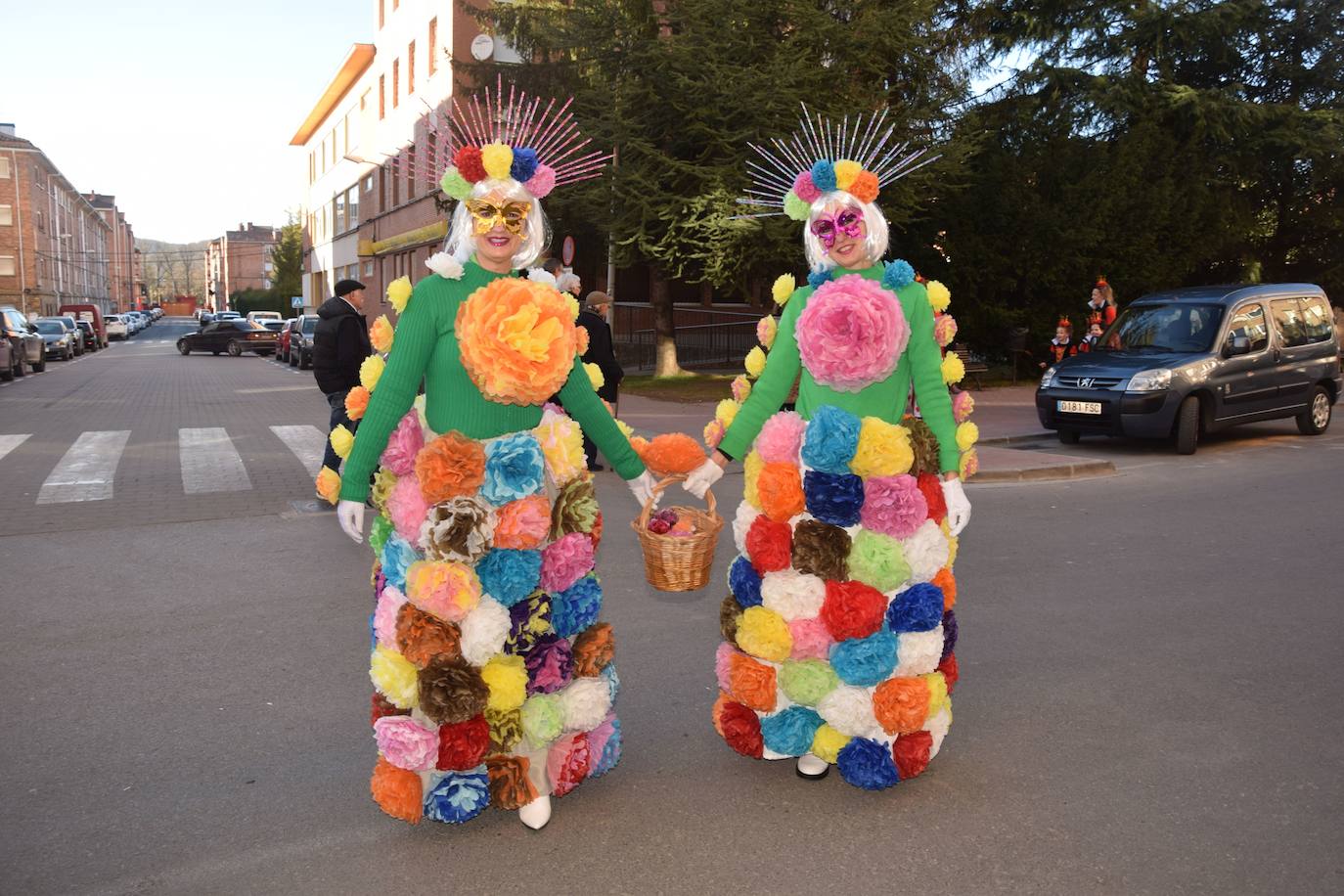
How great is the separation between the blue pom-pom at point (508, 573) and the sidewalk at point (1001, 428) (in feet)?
26.3

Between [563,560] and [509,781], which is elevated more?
[563,560]

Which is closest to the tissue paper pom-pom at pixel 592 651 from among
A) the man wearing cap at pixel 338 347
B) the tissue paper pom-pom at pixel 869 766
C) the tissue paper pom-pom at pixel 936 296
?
the tissue paper pom-pom at pixel 869 766

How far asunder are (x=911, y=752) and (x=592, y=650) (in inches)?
44.5

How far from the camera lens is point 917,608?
365cm

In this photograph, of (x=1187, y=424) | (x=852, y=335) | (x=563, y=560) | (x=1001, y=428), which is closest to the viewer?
(x=563, y=560)

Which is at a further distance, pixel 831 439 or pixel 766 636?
pixel 766 636

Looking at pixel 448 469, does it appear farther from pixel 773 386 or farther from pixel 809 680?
pixel 809 680

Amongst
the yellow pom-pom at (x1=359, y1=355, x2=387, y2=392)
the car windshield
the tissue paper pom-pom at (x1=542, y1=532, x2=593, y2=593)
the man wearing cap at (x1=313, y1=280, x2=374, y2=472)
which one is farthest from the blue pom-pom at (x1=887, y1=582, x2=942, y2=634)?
the car windshield

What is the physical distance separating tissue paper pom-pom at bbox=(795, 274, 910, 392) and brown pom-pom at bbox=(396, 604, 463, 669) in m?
1.43

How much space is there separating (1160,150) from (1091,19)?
159 inches

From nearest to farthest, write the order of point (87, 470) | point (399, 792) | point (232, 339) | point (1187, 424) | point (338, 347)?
point (399, 792), point (338, 347), point (87, 470), point (1187, 424), point (232, 339)

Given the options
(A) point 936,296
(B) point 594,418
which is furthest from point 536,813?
(A) point 936,296

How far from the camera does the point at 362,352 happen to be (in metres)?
9.11

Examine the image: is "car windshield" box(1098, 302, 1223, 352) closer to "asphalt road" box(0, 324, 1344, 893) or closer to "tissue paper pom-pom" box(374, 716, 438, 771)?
"asphalt road" box(0, 324, 1344, 893)
